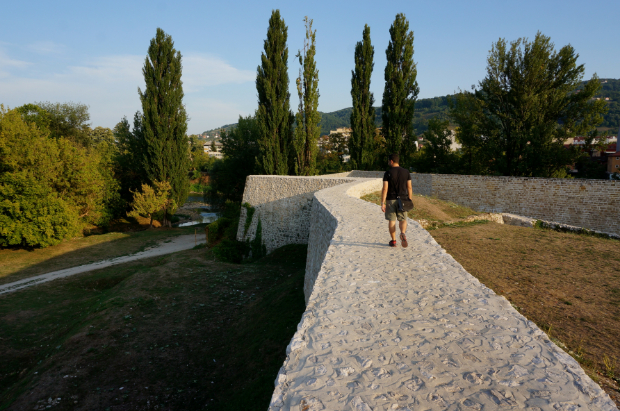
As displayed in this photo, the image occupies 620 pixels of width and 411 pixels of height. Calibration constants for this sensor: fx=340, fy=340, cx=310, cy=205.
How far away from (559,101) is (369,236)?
2289 centimetres

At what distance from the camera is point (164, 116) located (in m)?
28.1

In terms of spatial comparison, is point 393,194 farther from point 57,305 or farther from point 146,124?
point 146,124

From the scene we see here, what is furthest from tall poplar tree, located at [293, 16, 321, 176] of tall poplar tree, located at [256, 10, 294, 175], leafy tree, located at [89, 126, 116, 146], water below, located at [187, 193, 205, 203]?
leafy tree, located at [89, 126, 116, 146]

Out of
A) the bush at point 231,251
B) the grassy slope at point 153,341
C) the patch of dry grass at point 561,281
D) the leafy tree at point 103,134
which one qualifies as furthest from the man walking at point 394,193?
the leafy tree at point 103,134

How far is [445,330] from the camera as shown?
3252 millimetres

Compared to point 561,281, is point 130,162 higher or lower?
higher

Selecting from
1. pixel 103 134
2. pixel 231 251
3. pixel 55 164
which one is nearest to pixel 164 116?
pixel 55 164

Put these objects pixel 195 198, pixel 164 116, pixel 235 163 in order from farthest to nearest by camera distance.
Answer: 1. pixel 195 198
2. pixel 235 163
3. pixel 164 116

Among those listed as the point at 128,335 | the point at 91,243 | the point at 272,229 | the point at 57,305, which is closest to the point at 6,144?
the point at 91,243

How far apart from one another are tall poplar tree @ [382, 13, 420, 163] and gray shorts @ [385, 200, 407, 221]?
2150 cm

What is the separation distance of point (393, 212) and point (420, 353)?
12.1 ft

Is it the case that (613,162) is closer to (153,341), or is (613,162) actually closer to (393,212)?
(393,212)

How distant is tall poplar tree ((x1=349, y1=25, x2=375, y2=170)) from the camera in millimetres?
27359

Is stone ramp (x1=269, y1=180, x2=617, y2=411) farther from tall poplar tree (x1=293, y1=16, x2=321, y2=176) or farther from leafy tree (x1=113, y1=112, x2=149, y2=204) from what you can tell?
leafy tree (x1=113, y1=112, x2=149, y2=204)
